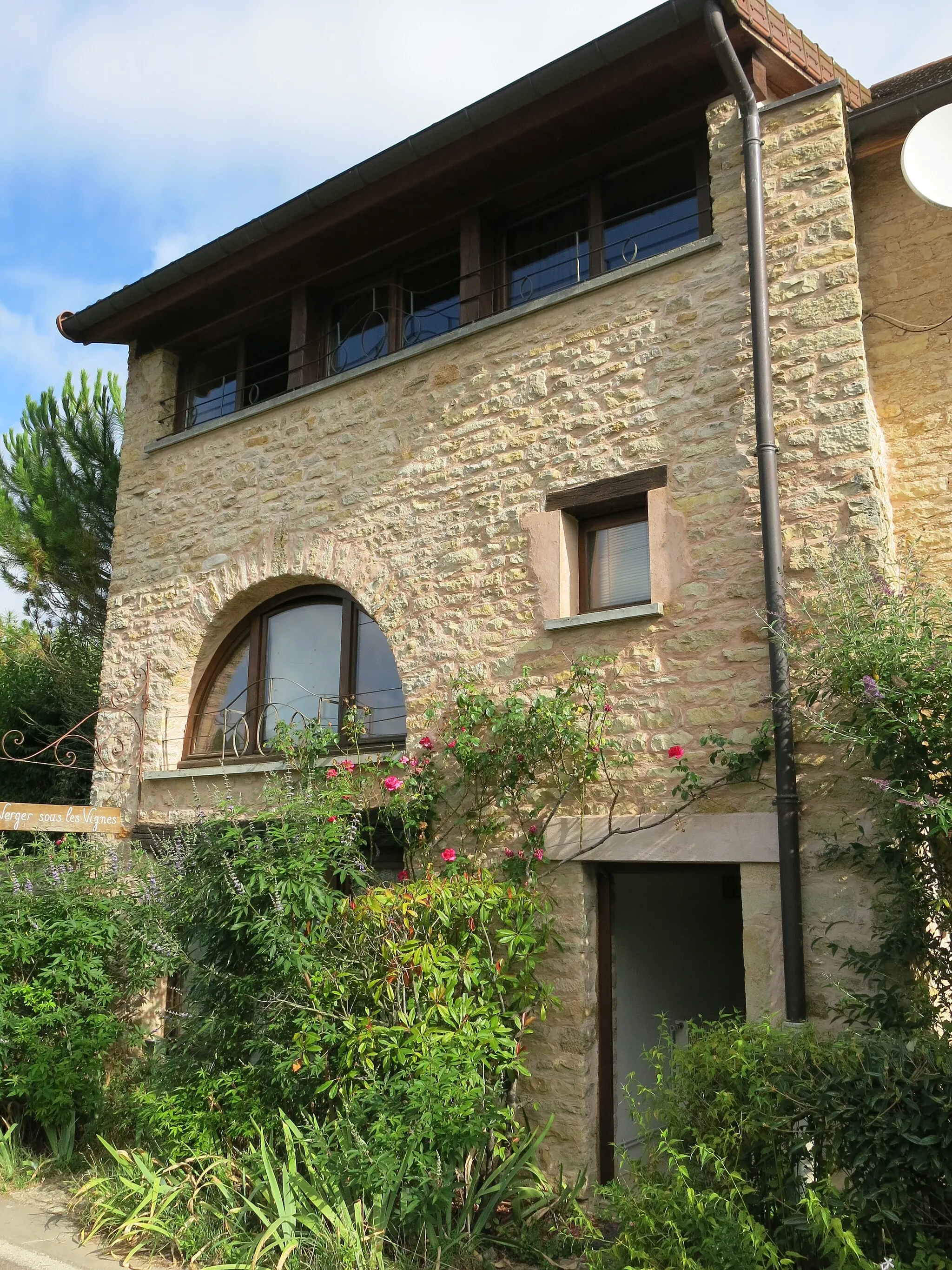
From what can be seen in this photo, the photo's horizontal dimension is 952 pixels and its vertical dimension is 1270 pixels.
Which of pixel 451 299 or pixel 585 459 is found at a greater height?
pixel 451 299

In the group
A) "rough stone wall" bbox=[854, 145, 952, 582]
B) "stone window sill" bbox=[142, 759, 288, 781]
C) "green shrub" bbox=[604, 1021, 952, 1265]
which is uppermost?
"rough stone wall" bbox=[854, 145, 952, 582]

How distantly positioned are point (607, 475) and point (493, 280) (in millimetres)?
2000

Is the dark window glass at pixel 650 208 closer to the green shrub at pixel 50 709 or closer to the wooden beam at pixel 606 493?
the wooden beam at pixel 606 493

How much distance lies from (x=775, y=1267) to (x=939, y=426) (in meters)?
4.16

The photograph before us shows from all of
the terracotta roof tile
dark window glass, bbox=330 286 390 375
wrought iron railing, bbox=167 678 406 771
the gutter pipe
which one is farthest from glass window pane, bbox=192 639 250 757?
the terracotta roof tile

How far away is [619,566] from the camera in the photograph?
5.95m

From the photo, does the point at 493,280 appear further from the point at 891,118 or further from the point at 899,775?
the point at 899,775

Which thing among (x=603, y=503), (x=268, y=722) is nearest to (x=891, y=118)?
(x=603, y=503)

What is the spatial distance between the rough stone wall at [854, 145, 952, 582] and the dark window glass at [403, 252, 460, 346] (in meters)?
2.79

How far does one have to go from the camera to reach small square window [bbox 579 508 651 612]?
19.2ft

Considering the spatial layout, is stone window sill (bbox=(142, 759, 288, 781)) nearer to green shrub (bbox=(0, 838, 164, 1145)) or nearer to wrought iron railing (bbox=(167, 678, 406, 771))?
wrought iron railing (bbox=(167, 678, 406, 771))

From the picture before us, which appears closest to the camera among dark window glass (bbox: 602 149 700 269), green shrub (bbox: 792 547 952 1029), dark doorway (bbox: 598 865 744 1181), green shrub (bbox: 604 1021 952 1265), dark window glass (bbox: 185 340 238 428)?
green shrub (bbox: 604 1021 952 1265)

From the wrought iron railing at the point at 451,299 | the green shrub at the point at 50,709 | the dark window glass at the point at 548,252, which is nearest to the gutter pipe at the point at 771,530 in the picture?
the wrought iron railing at the point at 451,299

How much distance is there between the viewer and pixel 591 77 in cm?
610
